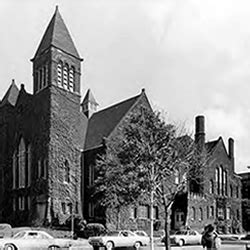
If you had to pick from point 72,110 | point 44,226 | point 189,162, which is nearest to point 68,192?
point 44,226

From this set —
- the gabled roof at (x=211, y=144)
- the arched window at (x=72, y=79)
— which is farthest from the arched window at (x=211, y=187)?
the arched window at (x=72, y=79)

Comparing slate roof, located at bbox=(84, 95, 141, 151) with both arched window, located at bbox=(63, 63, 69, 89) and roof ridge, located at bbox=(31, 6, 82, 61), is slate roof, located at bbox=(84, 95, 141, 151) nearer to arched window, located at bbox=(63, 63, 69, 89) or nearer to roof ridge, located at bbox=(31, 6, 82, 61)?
arched window, located at bbox=(63, 63, 69, 89)

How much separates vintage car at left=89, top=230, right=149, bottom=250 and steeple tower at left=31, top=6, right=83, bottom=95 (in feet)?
83.0

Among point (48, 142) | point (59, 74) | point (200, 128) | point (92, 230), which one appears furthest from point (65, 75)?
point (200, 128)

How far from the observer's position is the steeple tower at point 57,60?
193ft

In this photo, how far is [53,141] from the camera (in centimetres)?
5759

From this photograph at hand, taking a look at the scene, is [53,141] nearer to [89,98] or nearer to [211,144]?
[211,144]

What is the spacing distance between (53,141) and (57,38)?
11950mm

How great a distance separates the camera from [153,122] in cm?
4091

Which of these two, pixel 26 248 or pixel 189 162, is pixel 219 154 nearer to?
pixel 189 162

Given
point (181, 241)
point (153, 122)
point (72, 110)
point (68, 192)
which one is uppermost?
point (72, 110)

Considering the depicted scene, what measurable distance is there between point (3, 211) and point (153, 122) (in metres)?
30.7

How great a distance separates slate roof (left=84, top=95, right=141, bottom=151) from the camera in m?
60.6

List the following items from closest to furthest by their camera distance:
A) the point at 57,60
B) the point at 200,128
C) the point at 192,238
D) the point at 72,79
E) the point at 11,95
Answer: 1. the point at 192,238
2. the point at 57,60
3. the point at 72,79
4. the point at 200,128
5. the point at 11,95
